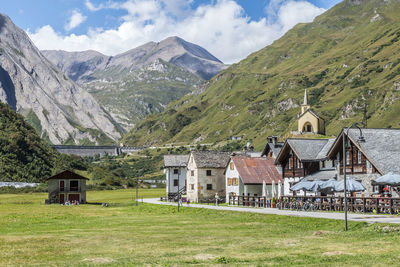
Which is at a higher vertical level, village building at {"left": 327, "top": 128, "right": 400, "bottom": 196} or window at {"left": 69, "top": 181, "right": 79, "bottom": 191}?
village building at {"left": 327, "top": 128, "right": 400, "bottom": 196}

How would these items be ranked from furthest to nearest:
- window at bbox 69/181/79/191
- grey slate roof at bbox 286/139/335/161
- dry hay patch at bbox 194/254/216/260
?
window at bbox 69/181/79/191
grey slate roof at bbox 286/139/335/161
dry hay patch at bbox 194/254/216/260

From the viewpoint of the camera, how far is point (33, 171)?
178625 millimetres

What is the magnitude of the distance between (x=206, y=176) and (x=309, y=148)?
2533 cm

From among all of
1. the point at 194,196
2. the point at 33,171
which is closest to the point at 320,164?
the point at 194,196

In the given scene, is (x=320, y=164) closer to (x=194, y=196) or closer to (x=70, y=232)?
(x=194, y=196)

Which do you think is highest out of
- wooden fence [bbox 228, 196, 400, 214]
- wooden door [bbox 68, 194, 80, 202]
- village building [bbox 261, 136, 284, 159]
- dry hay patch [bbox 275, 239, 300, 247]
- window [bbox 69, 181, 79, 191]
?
village building [bbox 261, 136, 284, 159]

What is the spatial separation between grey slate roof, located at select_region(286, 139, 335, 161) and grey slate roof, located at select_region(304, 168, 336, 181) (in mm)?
1938

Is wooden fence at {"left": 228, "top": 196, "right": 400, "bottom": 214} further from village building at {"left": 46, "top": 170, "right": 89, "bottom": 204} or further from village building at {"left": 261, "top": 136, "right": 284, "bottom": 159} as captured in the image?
village building at {"left": 46, "top": 170, "right": 89, "bottom": 204}

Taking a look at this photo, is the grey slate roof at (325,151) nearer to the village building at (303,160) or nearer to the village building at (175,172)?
the village building at (303,160)

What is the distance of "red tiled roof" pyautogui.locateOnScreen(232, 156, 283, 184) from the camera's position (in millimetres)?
81750

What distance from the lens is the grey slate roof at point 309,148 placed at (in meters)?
70.9

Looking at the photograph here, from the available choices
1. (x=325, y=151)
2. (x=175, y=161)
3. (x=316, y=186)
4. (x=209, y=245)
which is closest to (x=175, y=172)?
(x=175, y=161)

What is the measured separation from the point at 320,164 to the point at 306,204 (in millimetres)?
16313

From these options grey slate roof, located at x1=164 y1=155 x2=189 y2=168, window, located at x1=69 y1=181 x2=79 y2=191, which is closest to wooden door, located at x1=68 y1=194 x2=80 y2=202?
window, located at x1=69 y1=181 x2=79 y2=191
